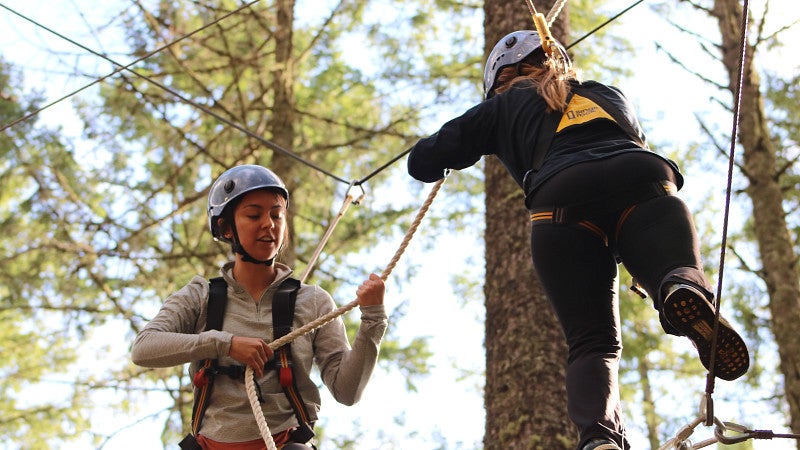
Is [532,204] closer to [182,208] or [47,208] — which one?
[182,208]

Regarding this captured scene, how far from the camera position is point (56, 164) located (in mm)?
9633

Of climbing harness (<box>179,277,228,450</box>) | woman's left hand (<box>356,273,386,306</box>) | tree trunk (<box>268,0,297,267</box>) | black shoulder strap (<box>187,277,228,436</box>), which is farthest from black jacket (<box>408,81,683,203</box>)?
tree trunk (<box>268,0,297,267</box>)

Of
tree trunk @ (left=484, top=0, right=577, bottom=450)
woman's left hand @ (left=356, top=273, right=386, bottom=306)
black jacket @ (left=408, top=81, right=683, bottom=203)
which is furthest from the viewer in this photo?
tree trunk @ (left=484, top=0, right=577, bottom=450)

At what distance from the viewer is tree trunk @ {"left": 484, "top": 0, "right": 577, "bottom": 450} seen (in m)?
4.55

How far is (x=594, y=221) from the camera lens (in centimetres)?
296

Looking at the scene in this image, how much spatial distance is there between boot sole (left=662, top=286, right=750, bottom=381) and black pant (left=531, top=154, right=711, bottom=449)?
0.29 feet

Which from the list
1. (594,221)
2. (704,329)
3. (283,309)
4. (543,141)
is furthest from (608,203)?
(283,309)

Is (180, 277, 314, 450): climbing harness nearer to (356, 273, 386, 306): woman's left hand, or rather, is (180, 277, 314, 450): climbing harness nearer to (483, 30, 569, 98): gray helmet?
(356, 273, 386, 306): woman's left hand

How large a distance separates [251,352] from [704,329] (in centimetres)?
139

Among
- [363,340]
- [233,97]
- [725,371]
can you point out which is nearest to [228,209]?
[363,340]

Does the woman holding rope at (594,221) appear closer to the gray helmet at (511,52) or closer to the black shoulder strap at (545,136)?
the black shoulder strap at (545,136)

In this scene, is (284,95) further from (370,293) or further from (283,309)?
(370,293)

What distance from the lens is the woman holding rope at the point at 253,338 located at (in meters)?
3.14

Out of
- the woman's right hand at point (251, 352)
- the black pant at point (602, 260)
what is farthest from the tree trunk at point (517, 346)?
the woman's right hand at point (251, 352)
